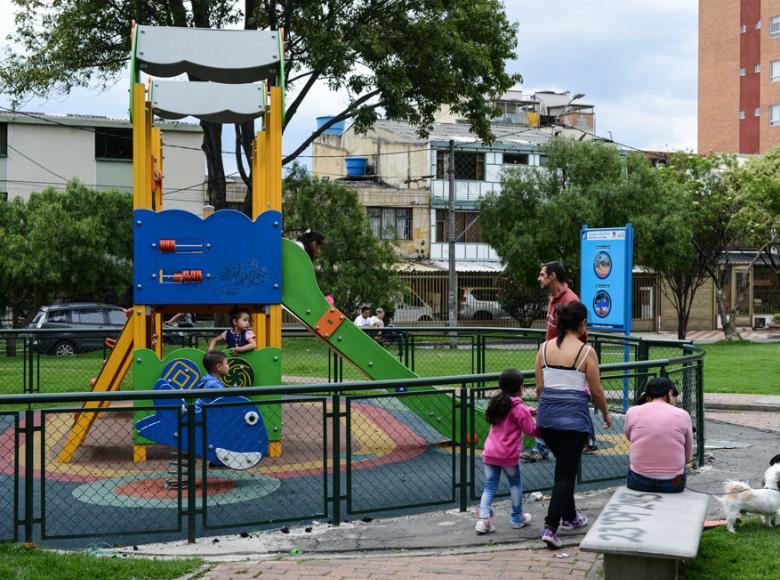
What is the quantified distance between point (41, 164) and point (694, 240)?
26.7 metres

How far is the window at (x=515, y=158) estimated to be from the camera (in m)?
48.9

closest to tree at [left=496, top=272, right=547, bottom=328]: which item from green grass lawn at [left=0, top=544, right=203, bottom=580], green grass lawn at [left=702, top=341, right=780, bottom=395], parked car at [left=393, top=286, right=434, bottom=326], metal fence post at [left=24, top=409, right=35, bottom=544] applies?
parked car at [left=393, top=286, right=434, bottom=326]

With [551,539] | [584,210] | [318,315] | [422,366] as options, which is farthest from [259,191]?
[584,210]

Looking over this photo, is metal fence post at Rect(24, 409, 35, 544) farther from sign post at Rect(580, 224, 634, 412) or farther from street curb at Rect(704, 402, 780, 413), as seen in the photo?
street curb at Rect(704, 402, 780, 413)

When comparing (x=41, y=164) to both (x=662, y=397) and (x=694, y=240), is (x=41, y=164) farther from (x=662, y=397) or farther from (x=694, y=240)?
(x=662, y=397)

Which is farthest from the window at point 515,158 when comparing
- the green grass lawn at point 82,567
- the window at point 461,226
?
the green grass lawn at point 82,567

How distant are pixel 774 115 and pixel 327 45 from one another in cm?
5275

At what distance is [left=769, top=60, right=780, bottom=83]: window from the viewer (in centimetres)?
6831

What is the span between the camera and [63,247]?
31.0 m

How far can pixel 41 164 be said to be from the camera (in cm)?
4166

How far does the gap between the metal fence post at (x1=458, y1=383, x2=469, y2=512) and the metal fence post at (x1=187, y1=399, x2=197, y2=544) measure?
2212 mm

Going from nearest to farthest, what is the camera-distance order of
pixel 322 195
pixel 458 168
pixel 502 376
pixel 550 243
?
pixel 502 376 → pixel 322 195 → pixel 550 243 → pixel 458 168

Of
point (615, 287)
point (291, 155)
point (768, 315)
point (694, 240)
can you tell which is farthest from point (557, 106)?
point (615, 287)

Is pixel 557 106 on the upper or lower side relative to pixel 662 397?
upper
